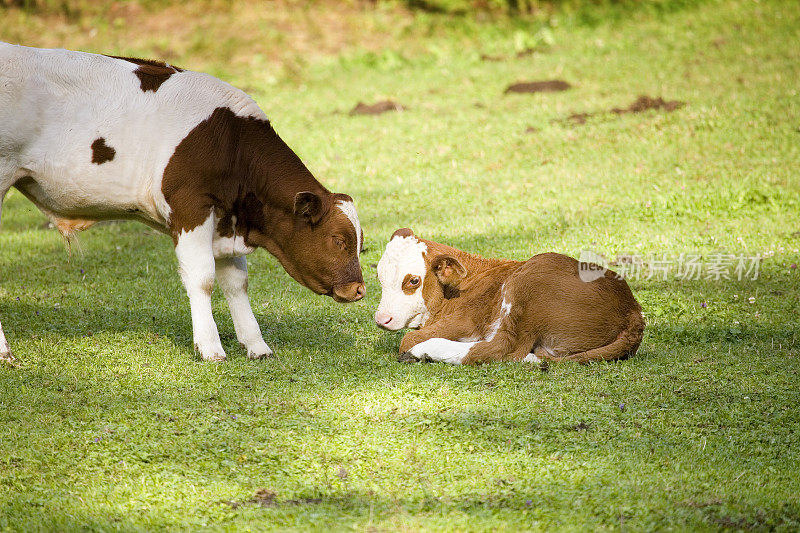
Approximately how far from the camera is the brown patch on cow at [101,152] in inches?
293

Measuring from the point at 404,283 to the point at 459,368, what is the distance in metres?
1.06

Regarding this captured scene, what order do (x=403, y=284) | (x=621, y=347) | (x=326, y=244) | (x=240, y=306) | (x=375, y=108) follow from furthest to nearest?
1. (x=375, y=108)
2. (x=403, y=284)
3. (x=240, y=306)
4. (x=326, y=244)
5. (x=621, y=347)

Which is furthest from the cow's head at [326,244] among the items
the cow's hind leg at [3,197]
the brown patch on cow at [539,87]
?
the brown patch on cow at [539,87]

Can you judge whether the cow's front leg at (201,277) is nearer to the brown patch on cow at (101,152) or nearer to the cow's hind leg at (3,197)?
the brown patch on cow at (101,152)

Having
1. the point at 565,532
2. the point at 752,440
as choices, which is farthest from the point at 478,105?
the point at 565,532

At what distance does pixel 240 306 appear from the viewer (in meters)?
8.08

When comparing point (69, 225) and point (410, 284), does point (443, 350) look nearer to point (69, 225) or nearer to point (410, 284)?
point (410, 284)

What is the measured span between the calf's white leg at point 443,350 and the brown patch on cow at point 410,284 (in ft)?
1.93

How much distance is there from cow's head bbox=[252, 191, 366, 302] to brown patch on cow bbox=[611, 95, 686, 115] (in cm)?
1081

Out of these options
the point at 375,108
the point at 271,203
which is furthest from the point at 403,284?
the point at 375,108

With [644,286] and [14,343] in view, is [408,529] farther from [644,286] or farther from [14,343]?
[644,286]

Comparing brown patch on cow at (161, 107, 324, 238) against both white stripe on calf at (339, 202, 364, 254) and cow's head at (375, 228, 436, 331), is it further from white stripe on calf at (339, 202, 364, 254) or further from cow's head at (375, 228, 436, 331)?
cow's head at (375, 228, 436, 331)

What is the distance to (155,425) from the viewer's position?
618 cm

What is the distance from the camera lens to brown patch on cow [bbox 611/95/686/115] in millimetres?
17375
